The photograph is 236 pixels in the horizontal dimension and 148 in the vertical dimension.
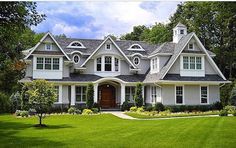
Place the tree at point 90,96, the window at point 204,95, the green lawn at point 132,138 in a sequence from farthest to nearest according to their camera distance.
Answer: the window at point 204,95 < the tree at point 90,96 < the green lawn at point 132,138

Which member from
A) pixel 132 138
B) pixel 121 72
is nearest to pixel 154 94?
pixel 121 72

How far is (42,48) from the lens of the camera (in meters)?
31.1

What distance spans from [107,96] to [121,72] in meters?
2.92

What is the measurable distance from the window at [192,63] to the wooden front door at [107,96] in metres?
8.16

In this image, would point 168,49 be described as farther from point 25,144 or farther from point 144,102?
point 25,144

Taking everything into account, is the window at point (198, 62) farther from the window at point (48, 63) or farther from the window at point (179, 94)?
the window at point (48, 63)

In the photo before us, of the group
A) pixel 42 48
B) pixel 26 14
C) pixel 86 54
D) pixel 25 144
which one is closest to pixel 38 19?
pixel 26 14

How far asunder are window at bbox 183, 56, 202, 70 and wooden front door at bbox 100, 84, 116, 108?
8.16m

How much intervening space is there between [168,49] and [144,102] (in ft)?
19.5

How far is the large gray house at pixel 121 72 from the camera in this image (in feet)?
101

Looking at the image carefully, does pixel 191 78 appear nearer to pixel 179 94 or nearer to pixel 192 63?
pixel 192 63

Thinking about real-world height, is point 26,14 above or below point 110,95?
above

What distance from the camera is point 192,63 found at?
31609mm

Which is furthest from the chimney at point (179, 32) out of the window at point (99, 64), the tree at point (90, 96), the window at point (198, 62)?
the tree at point (90, 96)
